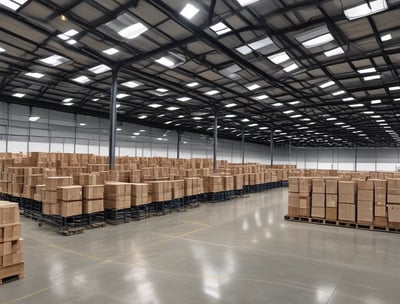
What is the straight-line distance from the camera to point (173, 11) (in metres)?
7.70

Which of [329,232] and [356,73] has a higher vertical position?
[356,73]

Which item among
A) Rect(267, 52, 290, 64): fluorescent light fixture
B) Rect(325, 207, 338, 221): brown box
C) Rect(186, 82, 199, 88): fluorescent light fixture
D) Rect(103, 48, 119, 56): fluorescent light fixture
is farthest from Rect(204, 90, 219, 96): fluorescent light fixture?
Rect(325, 207, 338, 221): brown box

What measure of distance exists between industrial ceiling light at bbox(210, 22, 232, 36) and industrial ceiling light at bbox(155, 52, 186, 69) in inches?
99.1

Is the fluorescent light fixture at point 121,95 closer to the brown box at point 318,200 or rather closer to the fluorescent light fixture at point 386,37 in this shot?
the brown box at point 318,200

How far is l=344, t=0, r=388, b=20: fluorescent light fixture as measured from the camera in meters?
6.98

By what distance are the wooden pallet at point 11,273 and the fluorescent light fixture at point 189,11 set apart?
6.90m

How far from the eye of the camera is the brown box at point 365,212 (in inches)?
356

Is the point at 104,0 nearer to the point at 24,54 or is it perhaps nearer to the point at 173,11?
the point at 173,11

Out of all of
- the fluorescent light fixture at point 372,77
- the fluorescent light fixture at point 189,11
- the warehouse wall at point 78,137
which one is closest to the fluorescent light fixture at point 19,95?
the warehouse wall at point 78,137

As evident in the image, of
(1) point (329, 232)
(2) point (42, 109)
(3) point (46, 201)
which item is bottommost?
(1) point (329, 232)

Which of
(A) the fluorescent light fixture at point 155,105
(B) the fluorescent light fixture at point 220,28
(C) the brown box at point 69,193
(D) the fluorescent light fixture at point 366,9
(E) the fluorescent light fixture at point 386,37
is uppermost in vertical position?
(E) the fluorescent light fixture at point 386,37

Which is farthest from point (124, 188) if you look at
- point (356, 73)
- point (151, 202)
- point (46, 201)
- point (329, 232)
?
point (356, 73)

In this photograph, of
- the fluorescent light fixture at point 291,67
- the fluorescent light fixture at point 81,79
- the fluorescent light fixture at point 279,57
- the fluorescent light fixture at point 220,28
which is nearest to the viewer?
the fluorescent light fixture at point 220,28

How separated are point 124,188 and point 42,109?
15380mm
